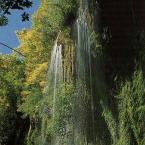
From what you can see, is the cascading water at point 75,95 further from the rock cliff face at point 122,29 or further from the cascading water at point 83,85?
the rock cliff face at point 122,29

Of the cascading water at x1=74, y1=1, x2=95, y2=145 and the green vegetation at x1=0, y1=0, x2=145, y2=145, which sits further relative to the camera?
the cascading water at x1=74, y1=1, x2=95, y2=145

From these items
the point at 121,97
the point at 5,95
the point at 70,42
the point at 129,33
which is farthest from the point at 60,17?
the point at 5,95

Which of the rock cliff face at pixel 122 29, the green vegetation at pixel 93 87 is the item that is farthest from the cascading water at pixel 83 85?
the rock cliff face at pixel 122 29

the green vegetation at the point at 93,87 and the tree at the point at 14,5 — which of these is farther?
the tree at the point at 14,5

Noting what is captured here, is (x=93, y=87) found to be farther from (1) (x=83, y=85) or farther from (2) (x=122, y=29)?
(2) (x=122, y=29)

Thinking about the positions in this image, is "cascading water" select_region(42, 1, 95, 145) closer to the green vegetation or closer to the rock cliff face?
the green vegetation

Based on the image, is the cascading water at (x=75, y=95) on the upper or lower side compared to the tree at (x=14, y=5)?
lower

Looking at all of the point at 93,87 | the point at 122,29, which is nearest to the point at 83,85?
the point at 93,87

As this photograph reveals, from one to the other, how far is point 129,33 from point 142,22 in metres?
0.25

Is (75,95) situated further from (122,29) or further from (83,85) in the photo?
(122,29)

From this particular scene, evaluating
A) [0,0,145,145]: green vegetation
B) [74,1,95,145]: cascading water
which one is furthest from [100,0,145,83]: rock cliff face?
[74,1,95,145]: cascading water

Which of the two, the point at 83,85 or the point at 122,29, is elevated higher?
the point at 122,29

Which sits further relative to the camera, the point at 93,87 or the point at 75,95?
the point at 75,95

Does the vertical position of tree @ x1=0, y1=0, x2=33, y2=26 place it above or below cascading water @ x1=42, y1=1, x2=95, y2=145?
above
